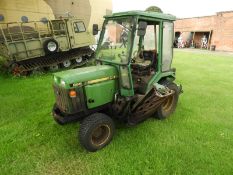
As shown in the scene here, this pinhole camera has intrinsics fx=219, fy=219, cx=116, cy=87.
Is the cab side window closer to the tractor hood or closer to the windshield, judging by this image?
the windshield

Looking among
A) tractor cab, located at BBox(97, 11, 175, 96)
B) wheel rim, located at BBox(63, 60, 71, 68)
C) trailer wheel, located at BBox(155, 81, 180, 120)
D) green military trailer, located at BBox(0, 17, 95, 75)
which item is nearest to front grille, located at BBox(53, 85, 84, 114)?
tractor cab, located at BBox(97, 11, 175, 96)

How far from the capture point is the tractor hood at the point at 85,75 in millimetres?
3618

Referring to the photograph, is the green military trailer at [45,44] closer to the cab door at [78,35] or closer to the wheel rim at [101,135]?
the cab door at [78,35]

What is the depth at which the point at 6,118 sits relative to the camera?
5.07m

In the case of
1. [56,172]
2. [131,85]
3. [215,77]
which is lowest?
[215,77]

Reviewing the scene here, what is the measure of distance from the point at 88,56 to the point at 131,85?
7.78 m

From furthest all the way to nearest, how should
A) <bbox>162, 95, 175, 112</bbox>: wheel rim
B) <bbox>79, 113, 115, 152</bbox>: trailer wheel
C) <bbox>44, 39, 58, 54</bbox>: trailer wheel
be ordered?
<bbox>44, 39, 58, 54</bbox>: trailer wheel
<bbox>162, 95, 175, 112</bbox>: wheel rim
<bbox>79, 113, 115, 152</bbox>: trailer wheel

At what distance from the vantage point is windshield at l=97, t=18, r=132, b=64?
13.1 feet

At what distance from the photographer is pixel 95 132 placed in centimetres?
382

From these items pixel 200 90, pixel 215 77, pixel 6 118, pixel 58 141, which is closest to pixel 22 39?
pixel 6 118

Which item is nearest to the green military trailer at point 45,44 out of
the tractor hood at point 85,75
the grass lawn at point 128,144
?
the grass lawn at point 128,144

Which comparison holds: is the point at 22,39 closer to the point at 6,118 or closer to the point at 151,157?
the point at 6,118

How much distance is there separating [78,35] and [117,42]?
6.95m

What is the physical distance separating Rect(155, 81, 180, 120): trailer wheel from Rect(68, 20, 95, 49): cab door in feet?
22.0
